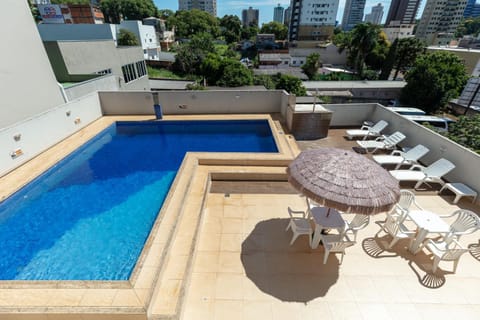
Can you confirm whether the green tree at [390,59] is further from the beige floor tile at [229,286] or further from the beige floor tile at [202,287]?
the beige floor tile at [202,287]

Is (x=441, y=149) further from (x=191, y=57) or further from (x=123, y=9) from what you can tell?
(x=123, y=9)

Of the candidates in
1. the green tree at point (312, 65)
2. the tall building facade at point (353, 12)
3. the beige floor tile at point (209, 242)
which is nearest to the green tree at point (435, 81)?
the green tree at point (312, 65)

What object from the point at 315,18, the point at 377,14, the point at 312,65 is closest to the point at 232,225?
the point at 312,65

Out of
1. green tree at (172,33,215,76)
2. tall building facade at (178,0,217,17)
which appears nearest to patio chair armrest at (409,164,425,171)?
green tree at (172,33,215,76)

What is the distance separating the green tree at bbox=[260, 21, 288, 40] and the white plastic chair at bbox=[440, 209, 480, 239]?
86.4m

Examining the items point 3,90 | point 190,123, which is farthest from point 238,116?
point 3,90

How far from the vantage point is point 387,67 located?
32.3 m

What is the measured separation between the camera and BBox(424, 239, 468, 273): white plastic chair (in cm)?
390

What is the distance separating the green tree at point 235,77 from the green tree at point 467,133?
2279 cm

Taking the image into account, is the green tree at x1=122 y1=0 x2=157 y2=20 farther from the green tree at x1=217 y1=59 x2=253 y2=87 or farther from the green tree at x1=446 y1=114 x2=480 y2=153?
the green tree at x1=446 y1=114 x2=480 y2=153

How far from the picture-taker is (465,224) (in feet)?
14.2

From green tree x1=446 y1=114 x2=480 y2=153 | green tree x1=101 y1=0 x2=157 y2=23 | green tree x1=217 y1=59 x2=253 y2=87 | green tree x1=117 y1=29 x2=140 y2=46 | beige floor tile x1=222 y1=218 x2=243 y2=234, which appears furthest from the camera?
green tree x1=101 y1=0 x2=157 y2=23

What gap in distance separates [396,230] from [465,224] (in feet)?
4.11

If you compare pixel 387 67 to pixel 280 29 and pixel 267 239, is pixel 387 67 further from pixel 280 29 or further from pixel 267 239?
pixel 280 29
